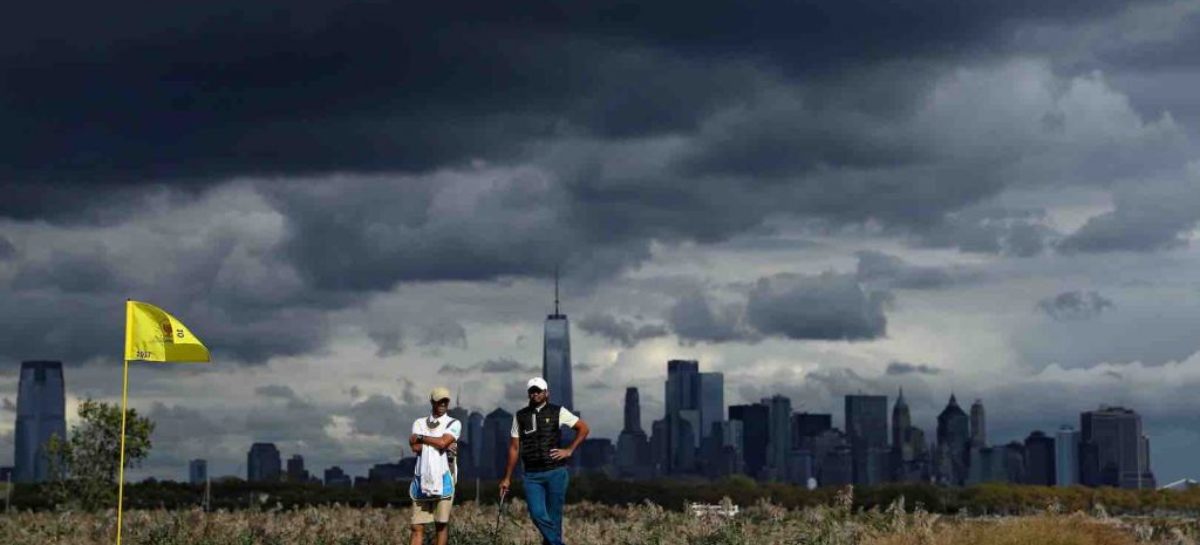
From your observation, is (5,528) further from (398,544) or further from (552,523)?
(552,523)

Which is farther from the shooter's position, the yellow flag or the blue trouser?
the yellow flag

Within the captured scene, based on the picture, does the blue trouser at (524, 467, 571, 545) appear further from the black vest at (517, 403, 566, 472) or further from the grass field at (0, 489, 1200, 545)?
the grass field at (0, 489, 1200, 545)

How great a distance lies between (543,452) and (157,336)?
275 inches

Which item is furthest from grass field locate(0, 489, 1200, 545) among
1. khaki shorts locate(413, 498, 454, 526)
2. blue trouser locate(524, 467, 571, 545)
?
blue trouser locate(524, 467, 571, 545)

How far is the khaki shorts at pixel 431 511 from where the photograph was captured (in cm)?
2745

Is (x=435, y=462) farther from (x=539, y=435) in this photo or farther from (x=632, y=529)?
(x=632, y=529)

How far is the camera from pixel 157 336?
29672 mm

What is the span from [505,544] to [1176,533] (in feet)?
47.9

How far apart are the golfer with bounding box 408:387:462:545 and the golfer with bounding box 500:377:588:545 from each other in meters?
0.88

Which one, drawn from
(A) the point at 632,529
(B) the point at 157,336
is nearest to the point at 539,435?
(B) the point at 157,336

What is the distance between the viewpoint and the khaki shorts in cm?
2745

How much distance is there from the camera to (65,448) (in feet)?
227

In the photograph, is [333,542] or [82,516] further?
[82,516]

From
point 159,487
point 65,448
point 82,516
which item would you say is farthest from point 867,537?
point 159,487
